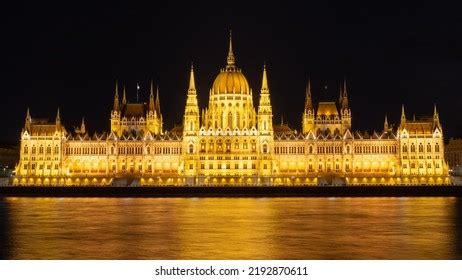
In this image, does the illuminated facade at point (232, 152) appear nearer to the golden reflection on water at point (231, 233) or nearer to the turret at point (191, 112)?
the turret at point (191, 112)

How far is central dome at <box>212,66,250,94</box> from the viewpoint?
4754 inches

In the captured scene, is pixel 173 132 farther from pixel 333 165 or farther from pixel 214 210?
pixel 214 210

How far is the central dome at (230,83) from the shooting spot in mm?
120750

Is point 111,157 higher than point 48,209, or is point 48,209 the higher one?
point 111,157

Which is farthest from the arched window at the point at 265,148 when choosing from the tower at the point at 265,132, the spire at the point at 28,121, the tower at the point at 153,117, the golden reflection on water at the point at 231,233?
the golden reflection on water at the point at 231,233

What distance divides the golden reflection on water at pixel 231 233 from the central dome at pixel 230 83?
56.7m

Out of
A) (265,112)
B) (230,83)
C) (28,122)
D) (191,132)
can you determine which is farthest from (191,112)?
(28,122)

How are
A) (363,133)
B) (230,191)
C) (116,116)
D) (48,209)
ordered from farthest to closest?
(116,116), (363,133), (230,191), (48,209)

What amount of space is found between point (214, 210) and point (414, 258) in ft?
102

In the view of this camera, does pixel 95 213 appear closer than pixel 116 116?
Yes

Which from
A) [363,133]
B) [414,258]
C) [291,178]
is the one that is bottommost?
[414,258]
